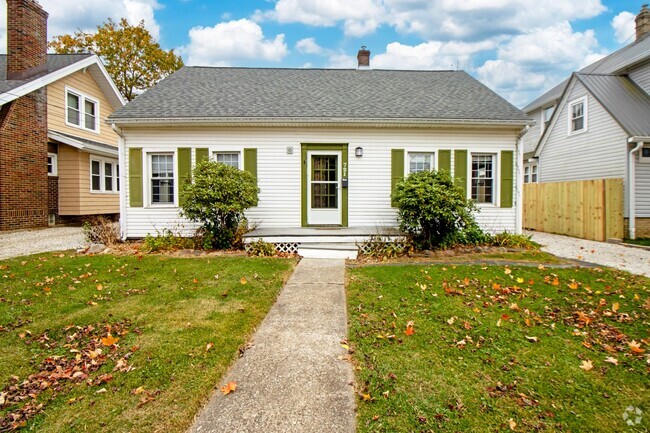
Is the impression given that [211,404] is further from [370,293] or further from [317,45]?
[317,45]

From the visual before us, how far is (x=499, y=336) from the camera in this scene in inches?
132

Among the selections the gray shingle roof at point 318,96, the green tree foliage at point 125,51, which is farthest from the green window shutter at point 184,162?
the green tree foliage at point 125,51

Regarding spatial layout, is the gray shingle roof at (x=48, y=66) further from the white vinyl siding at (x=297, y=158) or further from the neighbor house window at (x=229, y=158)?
the neighbor house window at (x=229, y=158)

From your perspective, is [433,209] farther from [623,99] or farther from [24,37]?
[24,37]

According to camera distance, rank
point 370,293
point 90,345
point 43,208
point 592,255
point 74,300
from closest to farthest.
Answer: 1. point 90,345
2. point 74,300
3. point 370,293
4. point 592,255
5. point 43,208

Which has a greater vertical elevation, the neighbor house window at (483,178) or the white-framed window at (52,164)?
the white-framed window at (52,164)

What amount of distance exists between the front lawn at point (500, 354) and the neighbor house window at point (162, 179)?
640 cm

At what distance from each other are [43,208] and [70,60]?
634 centimetres

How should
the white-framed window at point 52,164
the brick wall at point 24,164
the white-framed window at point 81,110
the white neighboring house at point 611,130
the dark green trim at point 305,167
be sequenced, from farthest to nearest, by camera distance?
the white-framed window at point 81,110
the white-framed window at point 52,164
the brick wall at point 24,164
the white neighboring house at point 611,130
the dark green trim at point 305,167

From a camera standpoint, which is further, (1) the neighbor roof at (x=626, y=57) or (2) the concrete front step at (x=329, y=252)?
(1) the neighbor roof at (x=626, y=57)

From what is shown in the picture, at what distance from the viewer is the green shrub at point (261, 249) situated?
7586mm

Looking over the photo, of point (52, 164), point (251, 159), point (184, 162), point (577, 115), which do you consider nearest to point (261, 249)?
point (251, 159)

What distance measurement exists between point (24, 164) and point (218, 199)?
8.93m

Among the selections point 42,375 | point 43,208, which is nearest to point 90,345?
point 42,375
